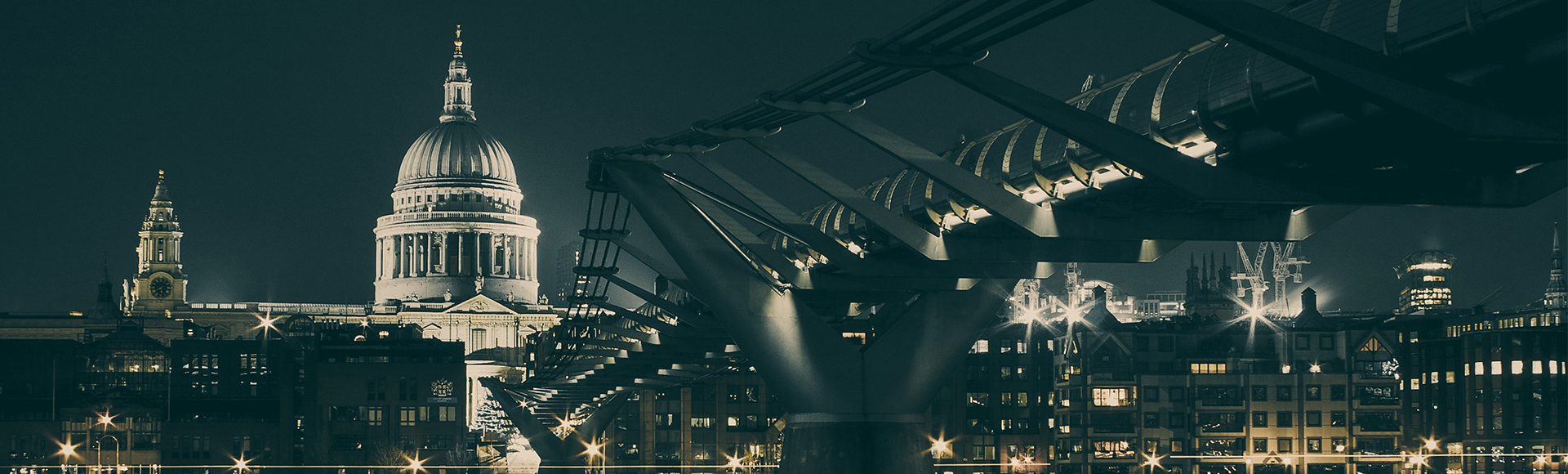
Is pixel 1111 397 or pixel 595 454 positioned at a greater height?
pixel 1111 397

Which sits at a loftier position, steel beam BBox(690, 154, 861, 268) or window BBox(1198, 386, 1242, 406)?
steel beam BBox(690, 154, 861, 268)

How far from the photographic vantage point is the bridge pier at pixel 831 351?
48312mm

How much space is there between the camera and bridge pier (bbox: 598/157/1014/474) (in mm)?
48312

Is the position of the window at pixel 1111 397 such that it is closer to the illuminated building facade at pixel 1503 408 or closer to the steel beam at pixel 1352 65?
the illuminated building facade at pixel 1503 408

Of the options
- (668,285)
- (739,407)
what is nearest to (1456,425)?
(739,407)

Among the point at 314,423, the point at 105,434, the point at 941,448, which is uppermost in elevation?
the point at 314,423

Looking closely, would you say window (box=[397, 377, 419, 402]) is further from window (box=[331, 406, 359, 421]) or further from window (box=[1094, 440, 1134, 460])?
window (box=[1094, 440, 1134, 460])

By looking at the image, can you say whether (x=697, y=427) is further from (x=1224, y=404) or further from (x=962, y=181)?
(x=962, y=181)

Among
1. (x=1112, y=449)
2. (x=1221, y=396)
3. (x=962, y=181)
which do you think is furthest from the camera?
(x=1221, y=396)

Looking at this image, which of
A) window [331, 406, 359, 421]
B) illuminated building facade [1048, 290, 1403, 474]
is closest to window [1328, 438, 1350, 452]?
illuminated building facade [1048, 290, 1403, 474]

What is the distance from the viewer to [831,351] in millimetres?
48312

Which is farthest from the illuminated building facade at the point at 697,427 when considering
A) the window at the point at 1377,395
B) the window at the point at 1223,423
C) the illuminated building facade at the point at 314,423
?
the window at the point at 1377,395

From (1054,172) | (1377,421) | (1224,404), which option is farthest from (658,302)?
(1377,421)

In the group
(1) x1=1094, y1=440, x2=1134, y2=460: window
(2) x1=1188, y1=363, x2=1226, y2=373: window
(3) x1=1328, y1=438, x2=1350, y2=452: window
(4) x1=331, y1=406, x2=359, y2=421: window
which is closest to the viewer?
(3) x1=1328, y1=438, x2=1350, y2=452: window
